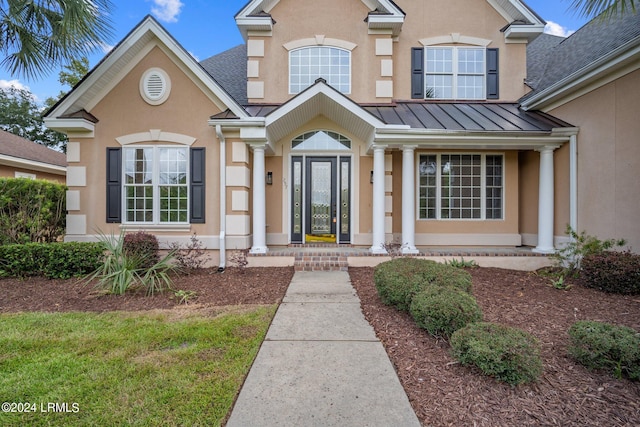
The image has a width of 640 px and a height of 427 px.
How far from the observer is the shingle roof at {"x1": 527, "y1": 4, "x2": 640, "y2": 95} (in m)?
6.70

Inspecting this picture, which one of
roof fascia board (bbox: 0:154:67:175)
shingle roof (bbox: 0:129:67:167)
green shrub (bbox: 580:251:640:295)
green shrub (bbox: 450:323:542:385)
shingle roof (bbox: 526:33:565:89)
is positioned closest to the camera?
green shrub (bbox: 450:323:542:385)

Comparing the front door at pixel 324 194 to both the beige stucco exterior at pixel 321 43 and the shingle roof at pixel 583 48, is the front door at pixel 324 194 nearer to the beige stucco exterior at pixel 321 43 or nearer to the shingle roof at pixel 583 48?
the beige stucco exterior at pixel 321 43

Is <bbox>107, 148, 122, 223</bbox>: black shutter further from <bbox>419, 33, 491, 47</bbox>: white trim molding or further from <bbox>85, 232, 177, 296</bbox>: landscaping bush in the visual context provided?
<bbox>419, 33, 491, 47</bbox>: white trim molding

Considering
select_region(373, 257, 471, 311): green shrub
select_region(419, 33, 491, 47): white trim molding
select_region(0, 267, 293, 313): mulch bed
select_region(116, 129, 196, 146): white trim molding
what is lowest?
select_region(0, 267, 293, 313): mulch bed

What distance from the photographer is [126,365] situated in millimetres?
3057

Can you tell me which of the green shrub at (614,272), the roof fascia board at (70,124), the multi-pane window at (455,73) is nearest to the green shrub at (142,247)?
the roof fascia board at (70,124)

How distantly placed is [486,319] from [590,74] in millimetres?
5910

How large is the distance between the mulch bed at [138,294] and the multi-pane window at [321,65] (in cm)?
553

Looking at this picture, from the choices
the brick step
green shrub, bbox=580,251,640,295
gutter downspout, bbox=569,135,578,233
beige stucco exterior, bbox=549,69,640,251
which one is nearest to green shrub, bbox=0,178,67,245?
the brick step

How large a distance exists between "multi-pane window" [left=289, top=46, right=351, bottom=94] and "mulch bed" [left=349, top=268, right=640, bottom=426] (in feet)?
21.9

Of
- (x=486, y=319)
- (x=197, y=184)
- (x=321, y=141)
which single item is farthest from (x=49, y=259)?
(x=486, y=319)

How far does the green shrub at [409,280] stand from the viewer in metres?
4.28

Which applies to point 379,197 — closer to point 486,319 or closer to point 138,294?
point 486,319

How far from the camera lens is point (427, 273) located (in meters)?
4.66
